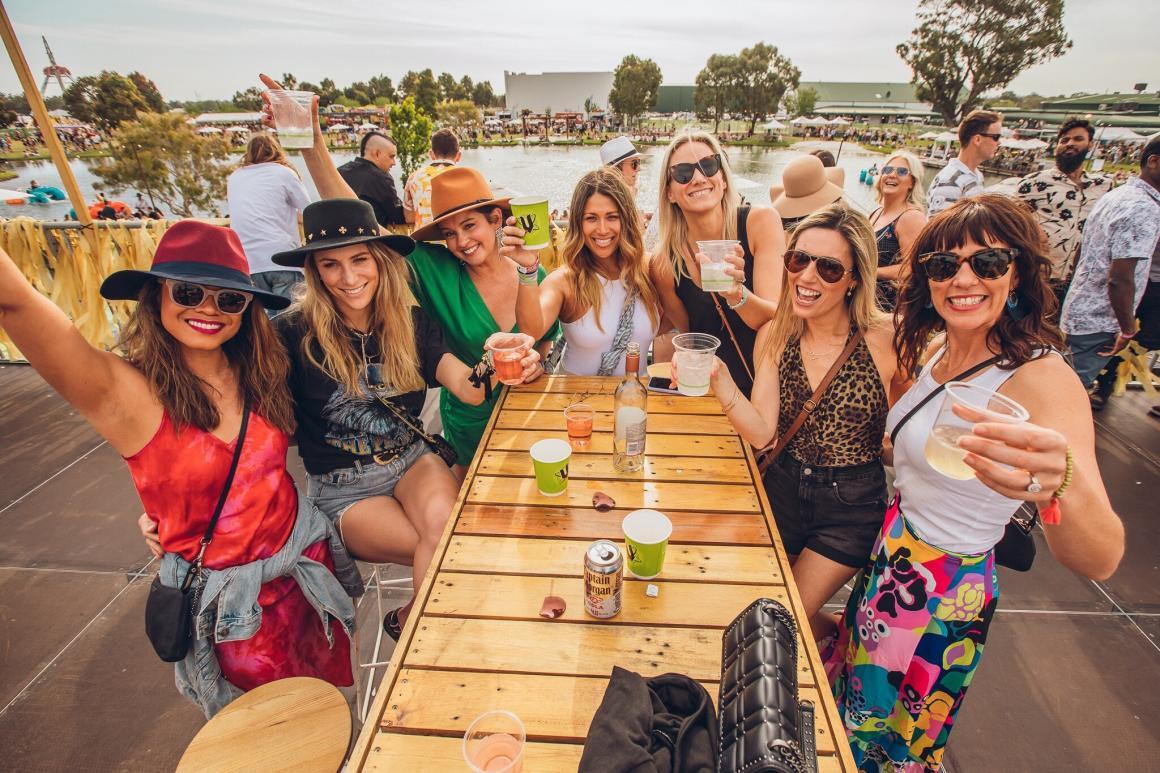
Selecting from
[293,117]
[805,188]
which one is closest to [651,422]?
[293,117]

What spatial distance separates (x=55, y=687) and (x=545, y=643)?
2846mm

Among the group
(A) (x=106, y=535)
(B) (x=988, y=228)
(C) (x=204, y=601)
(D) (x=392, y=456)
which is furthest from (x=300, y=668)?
(B) (x=988, y=228)

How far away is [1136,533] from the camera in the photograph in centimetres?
336

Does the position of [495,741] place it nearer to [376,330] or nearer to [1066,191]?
[376,330]

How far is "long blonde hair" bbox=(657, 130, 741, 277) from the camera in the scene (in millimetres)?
2880

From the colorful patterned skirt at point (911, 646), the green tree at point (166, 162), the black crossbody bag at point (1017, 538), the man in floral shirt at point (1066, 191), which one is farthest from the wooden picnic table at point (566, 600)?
the green tree at point (166, 162)

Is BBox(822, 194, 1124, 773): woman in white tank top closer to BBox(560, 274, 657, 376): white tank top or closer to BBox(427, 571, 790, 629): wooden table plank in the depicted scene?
BBox(427, 571, 790, 629): wooden table plank

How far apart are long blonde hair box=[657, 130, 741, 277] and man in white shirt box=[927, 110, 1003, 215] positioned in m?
2.84

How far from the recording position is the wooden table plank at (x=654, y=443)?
224cm

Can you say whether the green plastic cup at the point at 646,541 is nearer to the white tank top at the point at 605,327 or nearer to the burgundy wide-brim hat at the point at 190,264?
the white tank top at the point at 605,327

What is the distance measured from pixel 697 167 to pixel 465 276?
4.74 feet

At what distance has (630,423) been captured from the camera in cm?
199

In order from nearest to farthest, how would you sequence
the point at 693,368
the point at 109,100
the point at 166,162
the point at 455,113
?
the point at 693,368 → the point at 166,162 → the point at 109,100 → the point at 455,113

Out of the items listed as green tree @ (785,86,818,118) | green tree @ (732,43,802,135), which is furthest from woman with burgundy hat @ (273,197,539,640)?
green tree @ (785,86,818,118)
